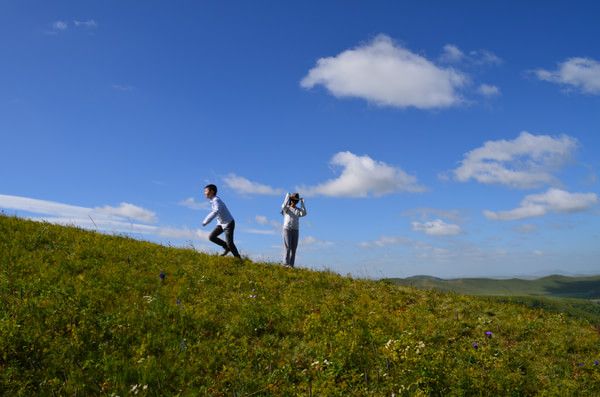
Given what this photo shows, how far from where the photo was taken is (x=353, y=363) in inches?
346

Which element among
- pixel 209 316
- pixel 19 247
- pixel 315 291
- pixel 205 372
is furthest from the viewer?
pixel 315 291

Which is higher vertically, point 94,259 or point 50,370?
point 94,259

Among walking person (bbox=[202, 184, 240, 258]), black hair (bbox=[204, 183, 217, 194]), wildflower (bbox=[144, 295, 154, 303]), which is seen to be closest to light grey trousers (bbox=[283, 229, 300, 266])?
walking person (bbox=[202, 184, 240, 258])

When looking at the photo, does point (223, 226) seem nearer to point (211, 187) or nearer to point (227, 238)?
point (227, 238)

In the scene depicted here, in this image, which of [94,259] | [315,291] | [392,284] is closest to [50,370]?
[94,259]

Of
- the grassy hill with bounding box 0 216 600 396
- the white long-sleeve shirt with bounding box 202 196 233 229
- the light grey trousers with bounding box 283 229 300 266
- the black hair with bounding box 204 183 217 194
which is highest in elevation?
the black hair with bounding box 204 183 217 194

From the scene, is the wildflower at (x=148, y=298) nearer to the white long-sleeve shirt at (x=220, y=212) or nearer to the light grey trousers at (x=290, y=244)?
the white long-sleeve shirt at (x=220, y=212)

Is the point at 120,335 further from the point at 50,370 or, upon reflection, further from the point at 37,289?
the point at 37,289

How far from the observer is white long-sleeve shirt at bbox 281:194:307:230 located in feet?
66.0

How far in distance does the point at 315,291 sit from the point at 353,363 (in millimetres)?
6150

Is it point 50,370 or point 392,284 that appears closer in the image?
point 50,370

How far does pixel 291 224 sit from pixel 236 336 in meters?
10.6

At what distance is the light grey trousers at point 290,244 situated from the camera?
788 inches

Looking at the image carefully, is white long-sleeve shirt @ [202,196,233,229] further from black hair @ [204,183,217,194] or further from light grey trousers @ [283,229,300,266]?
light grey trousers @ [283,229,300,266]
